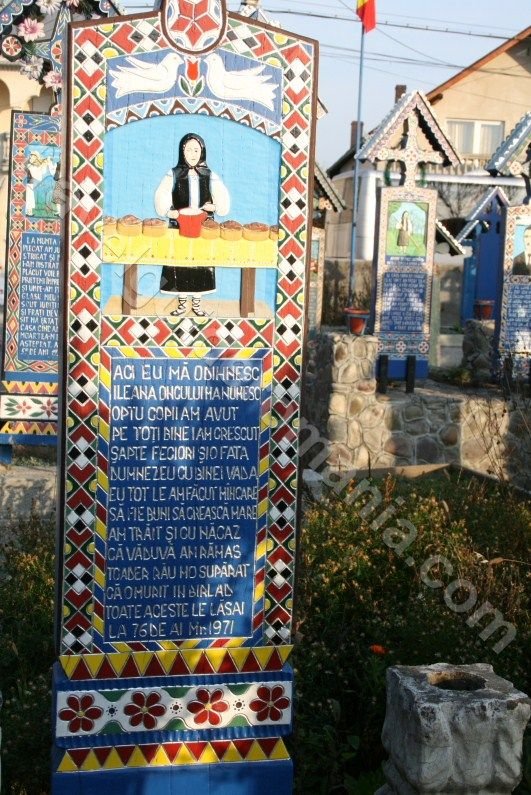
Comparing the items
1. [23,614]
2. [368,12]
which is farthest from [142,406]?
[368,12]

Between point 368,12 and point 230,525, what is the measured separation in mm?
20395

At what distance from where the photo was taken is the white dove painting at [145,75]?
4098mm

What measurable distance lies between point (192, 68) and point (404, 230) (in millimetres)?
9080

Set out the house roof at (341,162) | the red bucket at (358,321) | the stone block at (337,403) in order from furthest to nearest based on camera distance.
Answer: the house roof at (341,162), the red bucket at (358,321), the stone block at (337,403)

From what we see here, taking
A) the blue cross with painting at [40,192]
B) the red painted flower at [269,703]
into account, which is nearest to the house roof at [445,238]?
the blue cross with painting at [40,192]

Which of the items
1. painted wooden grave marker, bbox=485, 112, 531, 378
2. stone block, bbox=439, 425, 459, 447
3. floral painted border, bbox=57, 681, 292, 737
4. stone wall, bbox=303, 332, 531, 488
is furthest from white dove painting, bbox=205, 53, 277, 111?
painted wooden grave marker, bbox=485, 112, 531, 378

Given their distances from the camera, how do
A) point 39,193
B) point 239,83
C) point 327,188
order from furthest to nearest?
point 327,188
point 39,193
point 239,83

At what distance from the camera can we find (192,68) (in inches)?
165

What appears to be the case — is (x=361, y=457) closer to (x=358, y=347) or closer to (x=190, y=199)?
(x=358, y=347)

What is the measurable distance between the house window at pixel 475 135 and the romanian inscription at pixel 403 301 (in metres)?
20.4

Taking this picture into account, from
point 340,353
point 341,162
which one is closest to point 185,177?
point 340,353

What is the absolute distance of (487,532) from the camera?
22.4 feet

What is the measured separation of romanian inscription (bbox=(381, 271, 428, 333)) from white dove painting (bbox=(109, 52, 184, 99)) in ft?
29.6

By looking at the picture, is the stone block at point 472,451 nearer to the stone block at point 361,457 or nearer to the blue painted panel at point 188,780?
the stone block at point 361,457
